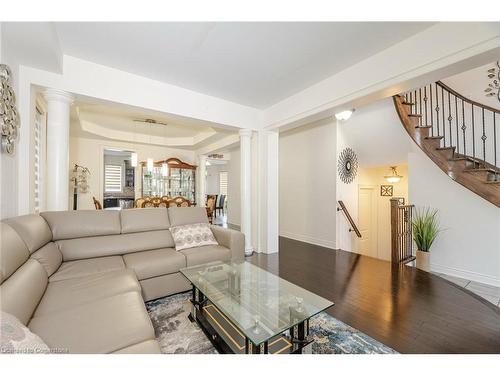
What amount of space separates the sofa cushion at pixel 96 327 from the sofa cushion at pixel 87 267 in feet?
2.23

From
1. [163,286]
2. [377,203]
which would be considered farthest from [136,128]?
[377,203]

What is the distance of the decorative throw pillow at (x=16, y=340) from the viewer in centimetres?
77

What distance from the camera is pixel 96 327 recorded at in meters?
1.16

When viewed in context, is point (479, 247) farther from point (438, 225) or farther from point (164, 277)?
point (164, 277)

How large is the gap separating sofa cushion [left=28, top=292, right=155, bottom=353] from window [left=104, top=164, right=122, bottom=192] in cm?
650

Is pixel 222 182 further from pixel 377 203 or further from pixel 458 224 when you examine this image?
pixel 458 224

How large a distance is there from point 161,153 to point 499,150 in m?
7.27

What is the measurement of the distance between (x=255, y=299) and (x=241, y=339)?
0.27m

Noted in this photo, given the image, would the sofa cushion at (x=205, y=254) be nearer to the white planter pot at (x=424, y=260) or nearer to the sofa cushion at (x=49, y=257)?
the sofa cushion at (x=49, y=257)

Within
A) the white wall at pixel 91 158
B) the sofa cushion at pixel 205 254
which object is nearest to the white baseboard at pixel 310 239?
the sofa cushion at pixel 205 254

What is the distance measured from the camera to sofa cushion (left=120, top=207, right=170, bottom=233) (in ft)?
8.66

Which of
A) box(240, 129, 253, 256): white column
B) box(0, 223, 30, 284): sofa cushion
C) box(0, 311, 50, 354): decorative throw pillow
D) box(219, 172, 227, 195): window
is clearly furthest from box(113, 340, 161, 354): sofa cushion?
box(219, 172, 227, 195): window

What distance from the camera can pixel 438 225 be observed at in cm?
353
